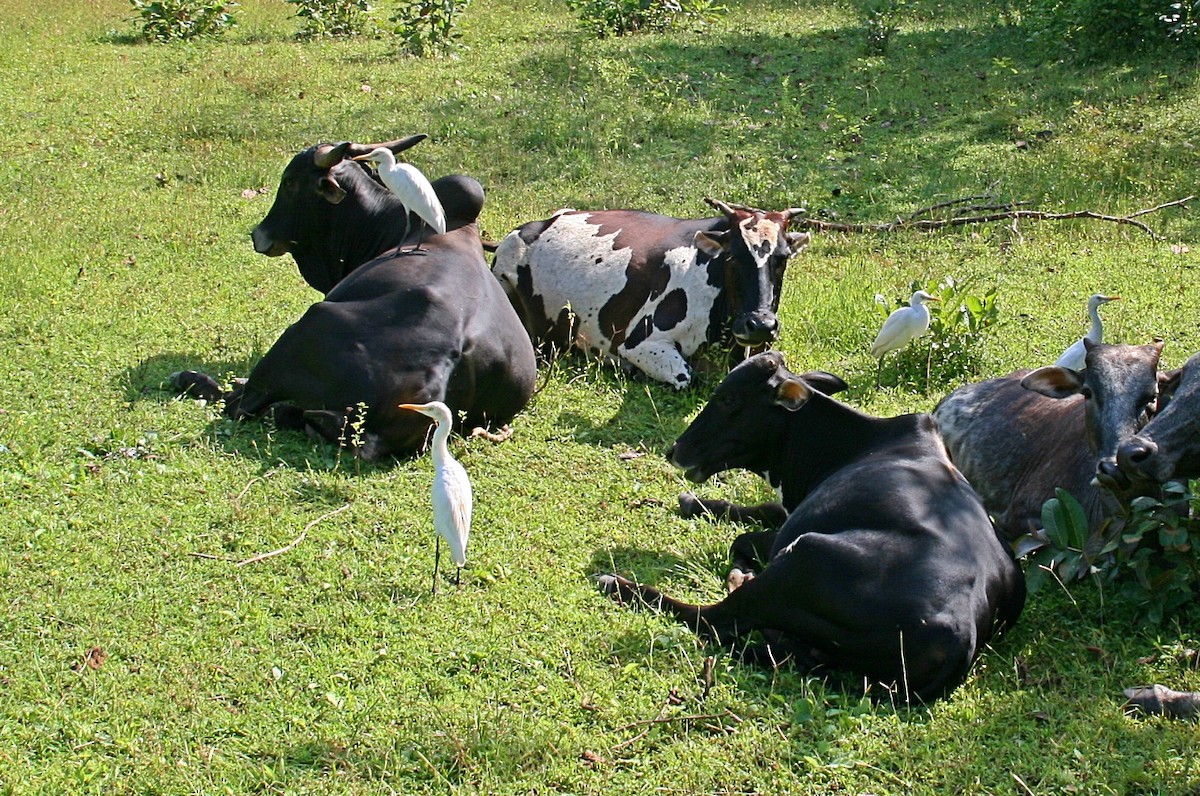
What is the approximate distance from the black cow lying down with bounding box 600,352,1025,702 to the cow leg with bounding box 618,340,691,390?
2.32 m

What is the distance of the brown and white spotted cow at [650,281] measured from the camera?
8.65 metres

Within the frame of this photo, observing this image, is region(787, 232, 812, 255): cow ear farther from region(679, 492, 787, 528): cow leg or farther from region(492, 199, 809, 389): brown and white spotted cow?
region(679, 492, 787, 528): cow leg

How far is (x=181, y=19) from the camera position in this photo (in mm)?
17703

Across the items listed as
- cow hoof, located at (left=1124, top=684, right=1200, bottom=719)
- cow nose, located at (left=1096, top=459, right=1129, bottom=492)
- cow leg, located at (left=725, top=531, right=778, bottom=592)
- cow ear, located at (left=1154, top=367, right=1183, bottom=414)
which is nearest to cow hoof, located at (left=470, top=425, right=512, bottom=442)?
cow leg, located at (left=725, top=531, right=778, bottom=592)

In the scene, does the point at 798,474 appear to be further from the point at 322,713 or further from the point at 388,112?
the point at 388,112

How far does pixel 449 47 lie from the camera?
55.4 feet

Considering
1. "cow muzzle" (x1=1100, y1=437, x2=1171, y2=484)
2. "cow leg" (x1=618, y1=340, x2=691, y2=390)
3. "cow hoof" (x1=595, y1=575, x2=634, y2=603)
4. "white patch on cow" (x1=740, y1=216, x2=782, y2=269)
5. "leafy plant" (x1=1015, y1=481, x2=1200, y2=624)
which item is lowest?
"cow leg" (x1=618, y1=340, x2=691, y2=390)

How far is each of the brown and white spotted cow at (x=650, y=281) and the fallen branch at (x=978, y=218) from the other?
7.80 feet

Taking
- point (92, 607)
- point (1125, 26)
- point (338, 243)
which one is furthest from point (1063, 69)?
point (92, 607)

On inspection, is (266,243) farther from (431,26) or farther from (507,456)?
(431,26)

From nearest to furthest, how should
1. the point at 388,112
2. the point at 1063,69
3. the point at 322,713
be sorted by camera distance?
the point at 322,713 → the point at 388,112 → the point at 1063,69

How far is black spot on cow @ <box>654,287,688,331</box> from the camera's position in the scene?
8953mm

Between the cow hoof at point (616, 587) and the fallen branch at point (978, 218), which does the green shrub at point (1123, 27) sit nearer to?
the fallen branch at point (978, 218)

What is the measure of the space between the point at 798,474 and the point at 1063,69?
1063 centimetres
